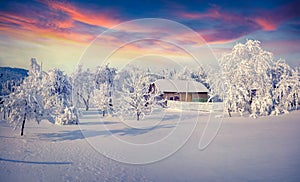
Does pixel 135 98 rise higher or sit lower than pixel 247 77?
lower

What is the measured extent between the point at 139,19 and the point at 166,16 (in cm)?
130

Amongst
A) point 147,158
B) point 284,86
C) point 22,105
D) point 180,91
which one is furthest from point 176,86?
point 147,158

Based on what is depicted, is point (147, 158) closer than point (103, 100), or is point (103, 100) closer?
point (147, 158)

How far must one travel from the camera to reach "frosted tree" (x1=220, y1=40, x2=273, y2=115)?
13570mm

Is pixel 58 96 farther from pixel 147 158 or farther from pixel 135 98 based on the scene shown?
pixel 147 158

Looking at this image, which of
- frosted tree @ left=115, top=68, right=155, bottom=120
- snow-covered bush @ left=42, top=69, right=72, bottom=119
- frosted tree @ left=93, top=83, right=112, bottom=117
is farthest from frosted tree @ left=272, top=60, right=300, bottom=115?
snow-covered bush @ left=42, top=69, right=72, bottom=119

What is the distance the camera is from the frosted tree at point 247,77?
1357cm

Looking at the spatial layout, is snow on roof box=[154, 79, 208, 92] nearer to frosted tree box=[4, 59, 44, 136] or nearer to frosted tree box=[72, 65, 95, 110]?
frosted tree box=[72, 65, 95, 110]

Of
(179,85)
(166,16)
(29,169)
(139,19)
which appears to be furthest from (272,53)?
(29,169)

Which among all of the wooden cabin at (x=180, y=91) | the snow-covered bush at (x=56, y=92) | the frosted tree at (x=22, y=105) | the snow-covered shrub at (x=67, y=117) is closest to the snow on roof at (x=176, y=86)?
the wooden cabin at (x=180, y=91)

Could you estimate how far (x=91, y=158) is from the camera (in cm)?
548

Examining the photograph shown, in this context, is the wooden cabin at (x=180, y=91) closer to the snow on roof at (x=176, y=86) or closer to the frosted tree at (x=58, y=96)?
the snow on roof at (x=176, y=86)

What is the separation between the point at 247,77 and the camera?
13.9 m

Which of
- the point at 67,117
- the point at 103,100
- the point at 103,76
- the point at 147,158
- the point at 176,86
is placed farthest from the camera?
the point at 176,86
